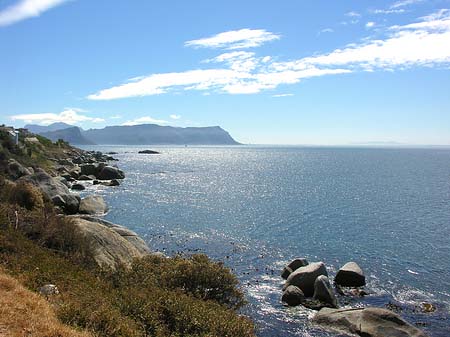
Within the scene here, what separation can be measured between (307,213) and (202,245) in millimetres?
20929

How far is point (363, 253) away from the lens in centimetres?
3638

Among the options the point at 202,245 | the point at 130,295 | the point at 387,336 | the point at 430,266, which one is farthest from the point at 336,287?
the point at 130,295

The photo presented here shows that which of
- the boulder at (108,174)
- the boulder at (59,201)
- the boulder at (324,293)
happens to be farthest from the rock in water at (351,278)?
the boulder at (108,174)

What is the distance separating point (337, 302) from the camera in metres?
25.7

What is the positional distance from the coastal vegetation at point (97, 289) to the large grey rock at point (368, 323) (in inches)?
280

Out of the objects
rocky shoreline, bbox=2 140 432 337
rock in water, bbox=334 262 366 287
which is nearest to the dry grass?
rocky shoreline, bbox=2 140 432 337

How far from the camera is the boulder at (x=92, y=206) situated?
47.6 metres

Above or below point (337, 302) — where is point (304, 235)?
above

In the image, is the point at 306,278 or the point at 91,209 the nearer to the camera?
the point at 306,278

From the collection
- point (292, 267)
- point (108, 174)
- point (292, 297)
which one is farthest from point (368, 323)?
point (108, 174)

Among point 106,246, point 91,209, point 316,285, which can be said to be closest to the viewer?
point 106,246

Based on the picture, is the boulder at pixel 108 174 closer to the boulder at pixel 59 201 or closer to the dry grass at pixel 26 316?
the boulder at pixel 59 201

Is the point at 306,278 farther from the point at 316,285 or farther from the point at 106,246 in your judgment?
the point at 106,246

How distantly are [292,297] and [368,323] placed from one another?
212 inches
